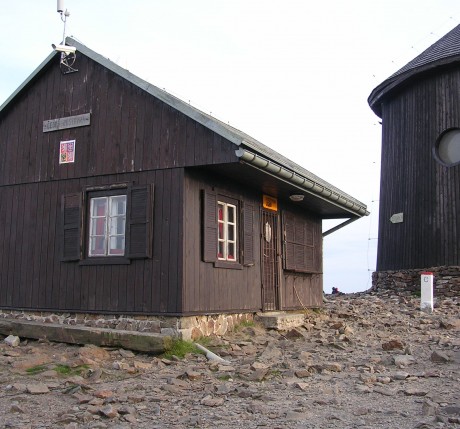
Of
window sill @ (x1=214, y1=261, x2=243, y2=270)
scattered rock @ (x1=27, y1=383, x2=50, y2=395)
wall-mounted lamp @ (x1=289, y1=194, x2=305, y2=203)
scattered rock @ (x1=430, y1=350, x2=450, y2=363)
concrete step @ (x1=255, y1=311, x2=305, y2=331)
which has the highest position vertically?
wall-mounted lamp @ (x1=289, y1=194, x2=305, y2=203)

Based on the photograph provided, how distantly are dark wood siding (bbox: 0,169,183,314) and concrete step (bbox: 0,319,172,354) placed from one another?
1.78 ft

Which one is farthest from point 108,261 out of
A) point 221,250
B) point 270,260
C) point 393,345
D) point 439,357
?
point 439,357

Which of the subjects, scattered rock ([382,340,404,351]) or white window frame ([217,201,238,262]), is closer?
scattered rock ([382,340,404,351])

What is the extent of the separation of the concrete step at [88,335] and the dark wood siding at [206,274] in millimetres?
795

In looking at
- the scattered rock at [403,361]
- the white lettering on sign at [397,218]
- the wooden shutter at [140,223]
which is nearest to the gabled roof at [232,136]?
the wooden shutter at [140,223]

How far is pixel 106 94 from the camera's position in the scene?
11.3 m

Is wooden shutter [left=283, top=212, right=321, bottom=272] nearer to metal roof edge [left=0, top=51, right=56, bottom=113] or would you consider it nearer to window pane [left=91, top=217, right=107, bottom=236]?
window pane [left=91, top=217, right=107, bottom=236]

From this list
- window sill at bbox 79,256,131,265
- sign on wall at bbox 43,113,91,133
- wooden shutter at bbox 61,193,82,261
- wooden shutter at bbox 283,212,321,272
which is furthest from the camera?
wooden shutter at bbox 283,212,321,272

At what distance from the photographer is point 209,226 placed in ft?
35.1

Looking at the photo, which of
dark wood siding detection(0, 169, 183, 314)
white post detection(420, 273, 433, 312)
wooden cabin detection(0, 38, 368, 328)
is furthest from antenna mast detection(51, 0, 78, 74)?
white post detection(420, 273, 433, 312)

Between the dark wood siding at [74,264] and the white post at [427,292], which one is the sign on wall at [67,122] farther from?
the white post at [427,292]

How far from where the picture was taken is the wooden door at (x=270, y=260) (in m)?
12.6

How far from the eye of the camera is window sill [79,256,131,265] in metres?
10.6

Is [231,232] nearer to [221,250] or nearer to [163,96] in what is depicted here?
[221,250]
